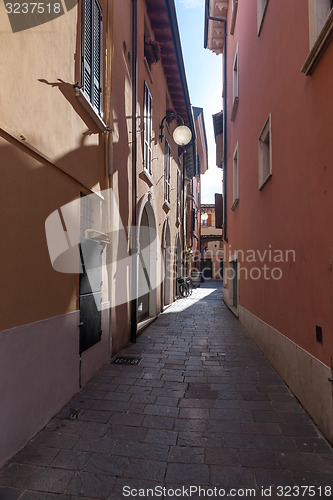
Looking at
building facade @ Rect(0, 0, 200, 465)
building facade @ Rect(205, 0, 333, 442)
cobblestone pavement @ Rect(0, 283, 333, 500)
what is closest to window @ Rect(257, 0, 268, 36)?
building facade @ Rect(205, 0, 333, 442)

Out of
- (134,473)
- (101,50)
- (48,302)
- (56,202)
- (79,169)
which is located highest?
(101,50)

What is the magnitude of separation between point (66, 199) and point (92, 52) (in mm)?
2458

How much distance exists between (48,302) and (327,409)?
114 inches

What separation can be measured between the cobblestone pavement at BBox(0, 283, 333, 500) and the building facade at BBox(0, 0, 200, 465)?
313 mm

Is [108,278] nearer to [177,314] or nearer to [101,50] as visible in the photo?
[101,50]

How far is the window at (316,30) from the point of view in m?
3.22

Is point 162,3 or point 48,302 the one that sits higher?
point 162,3

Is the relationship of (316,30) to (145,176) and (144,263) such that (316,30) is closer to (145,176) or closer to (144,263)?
(145,176)

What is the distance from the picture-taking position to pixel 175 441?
121 inches

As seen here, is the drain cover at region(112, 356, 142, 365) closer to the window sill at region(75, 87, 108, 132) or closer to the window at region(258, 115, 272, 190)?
the window sill at region(75, 87, 108, 132)

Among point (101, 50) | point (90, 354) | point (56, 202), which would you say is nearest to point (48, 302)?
point (56, 202)

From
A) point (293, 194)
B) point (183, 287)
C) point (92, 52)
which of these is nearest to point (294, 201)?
point (293, 194)

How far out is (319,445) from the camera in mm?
2951

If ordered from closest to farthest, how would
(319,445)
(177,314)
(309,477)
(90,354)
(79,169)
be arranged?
(309,477), (319,445), (79,169), (90,354), (177,314)
